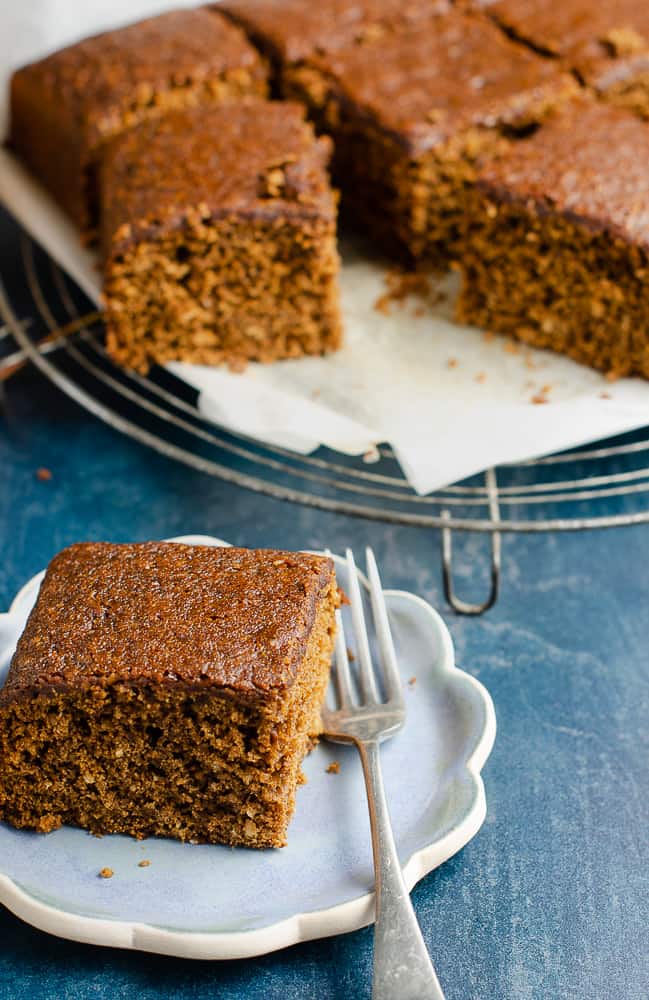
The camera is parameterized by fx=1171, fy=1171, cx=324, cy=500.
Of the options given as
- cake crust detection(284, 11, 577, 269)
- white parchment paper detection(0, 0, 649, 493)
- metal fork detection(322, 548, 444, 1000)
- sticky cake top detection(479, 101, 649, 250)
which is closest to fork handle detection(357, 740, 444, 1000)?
metal fork detection(322, 548, 444, 1000)

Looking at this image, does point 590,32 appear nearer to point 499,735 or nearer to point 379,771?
point 499,735

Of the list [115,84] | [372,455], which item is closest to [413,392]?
[372,455]

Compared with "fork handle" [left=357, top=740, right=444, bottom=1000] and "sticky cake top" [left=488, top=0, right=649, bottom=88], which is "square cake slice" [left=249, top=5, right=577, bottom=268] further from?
"fork handle" [left=357, top=740, right=444, bottom=1000]

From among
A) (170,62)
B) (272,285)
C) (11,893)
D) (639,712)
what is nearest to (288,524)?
(272,285)

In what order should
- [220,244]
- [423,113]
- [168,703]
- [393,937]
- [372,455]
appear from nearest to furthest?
1. [393,937]
2. [168,703]
3. [372,455]
4. [220,244]
5. [423,113]

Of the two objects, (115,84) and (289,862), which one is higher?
(115,84)

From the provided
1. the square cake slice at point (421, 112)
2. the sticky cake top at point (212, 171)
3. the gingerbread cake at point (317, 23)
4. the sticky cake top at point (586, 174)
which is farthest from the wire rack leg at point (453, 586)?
the gingerbread cake at point (317, 23)
